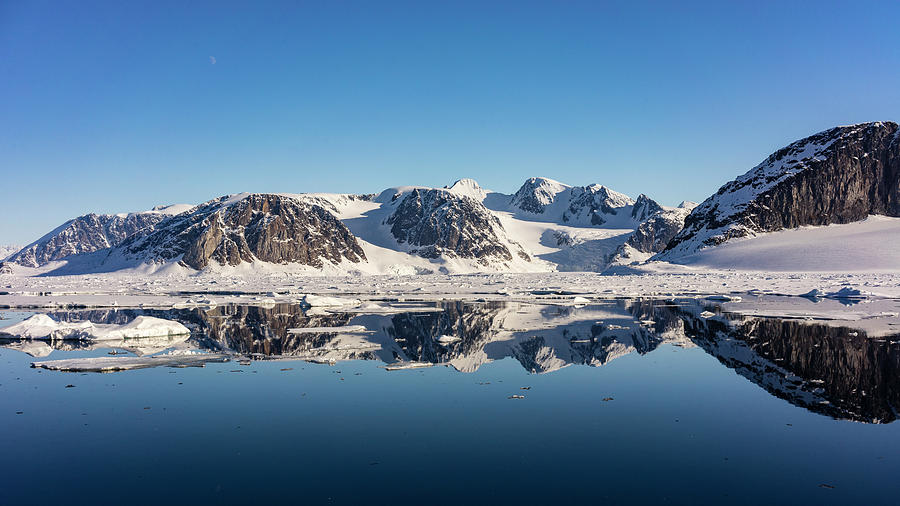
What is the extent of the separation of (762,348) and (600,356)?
22.1 ft

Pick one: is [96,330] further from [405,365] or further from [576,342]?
[576,342]

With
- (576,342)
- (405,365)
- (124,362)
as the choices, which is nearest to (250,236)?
(124,362)

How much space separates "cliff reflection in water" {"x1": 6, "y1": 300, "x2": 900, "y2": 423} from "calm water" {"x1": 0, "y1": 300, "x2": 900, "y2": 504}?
0.17m

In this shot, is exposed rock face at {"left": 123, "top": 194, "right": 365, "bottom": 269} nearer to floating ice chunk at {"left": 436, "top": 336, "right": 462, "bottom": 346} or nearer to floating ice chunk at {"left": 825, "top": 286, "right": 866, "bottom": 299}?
floating ice chunk at {"left": 436, "top": 336, "right": 462, "bottom": 346}

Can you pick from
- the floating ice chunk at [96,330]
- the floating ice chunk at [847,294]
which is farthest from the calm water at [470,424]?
the floating ice chunk at [847,294]

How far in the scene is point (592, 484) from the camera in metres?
9.34

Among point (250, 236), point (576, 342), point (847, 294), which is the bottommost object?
point (576, 342)

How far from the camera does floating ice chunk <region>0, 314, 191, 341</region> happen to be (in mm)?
26562

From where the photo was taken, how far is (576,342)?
24.9 m

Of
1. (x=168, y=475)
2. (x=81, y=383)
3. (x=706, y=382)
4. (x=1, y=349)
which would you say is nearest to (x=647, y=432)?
(x=706, y=382)

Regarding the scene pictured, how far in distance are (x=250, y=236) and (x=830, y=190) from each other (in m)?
159

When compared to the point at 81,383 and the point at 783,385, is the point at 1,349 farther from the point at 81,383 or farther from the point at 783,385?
the point at 783,385

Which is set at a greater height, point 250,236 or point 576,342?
point 250,236

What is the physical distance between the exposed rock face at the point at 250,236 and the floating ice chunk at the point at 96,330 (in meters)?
138
